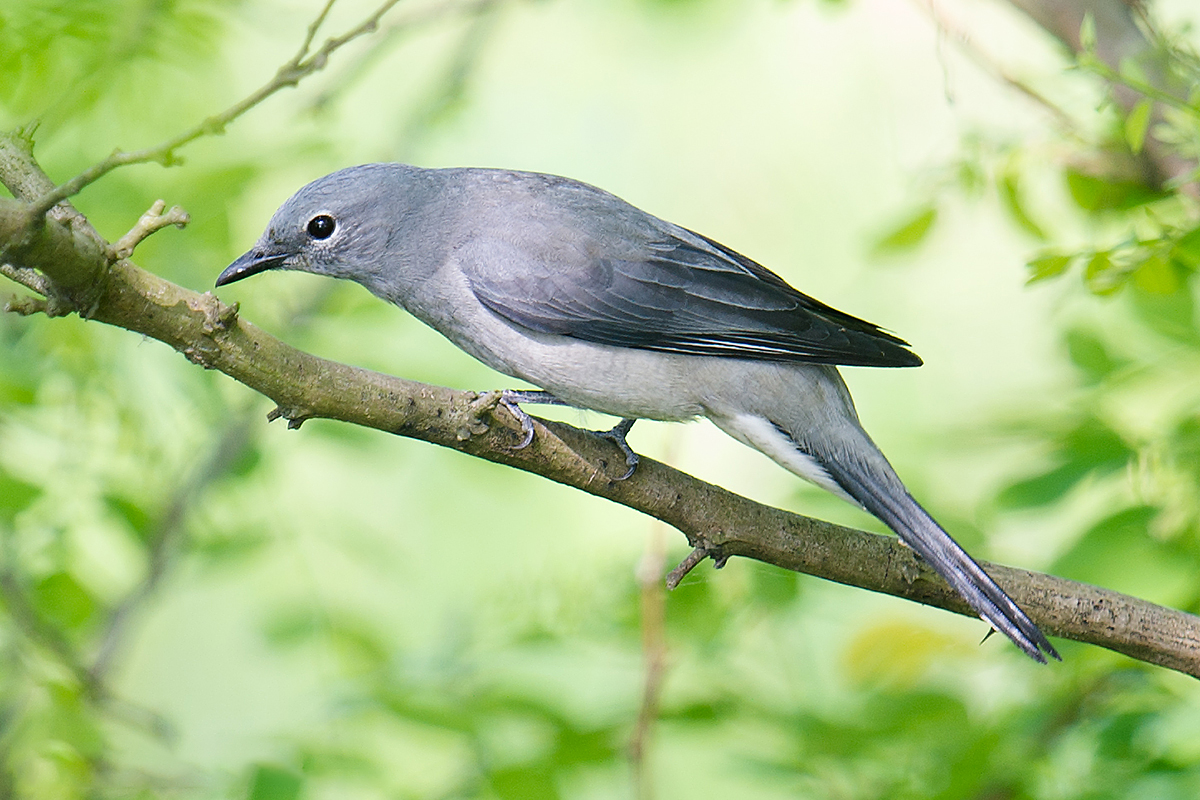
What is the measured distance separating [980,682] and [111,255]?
14.2 ft

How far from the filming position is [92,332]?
369 cm

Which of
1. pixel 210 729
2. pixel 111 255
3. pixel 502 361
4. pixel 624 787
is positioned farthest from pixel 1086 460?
pixel 210 729

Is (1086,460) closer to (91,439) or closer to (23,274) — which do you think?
(23,274)

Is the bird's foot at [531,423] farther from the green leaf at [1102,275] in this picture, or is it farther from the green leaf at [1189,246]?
the green leaf at [1189,246]

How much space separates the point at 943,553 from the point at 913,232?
50.1 inches

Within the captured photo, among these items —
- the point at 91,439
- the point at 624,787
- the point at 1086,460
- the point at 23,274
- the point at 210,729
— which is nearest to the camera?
the point at 23,274

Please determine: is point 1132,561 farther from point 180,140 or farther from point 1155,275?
point 180,140

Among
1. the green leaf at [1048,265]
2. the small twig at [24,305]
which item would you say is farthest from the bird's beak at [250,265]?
the green leaf at [1048,265]

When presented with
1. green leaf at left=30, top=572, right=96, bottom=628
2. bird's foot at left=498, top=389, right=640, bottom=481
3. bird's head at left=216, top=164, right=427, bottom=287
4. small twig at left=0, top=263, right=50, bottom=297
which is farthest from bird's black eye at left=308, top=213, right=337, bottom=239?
green leaf at left=30, top=572, right=96, bottom=628

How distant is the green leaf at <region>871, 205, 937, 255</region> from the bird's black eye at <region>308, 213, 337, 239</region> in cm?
180

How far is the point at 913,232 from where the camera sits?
355 cm

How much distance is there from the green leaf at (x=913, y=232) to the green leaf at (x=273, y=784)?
2.43 m

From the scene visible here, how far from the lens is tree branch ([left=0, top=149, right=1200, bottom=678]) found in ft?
6.93

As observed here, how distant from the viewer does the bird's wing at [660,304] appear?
3174mm
